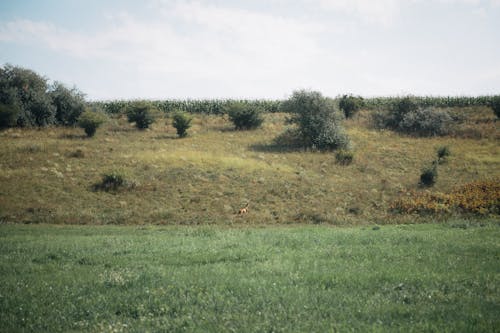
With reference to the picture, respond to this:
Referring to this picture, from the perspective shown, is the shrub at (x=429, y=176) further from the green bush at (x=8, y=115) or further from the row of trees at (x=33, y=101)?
the green bush at (x=8, y=115)

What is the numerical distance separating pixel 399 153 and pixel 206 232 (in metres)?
30.7

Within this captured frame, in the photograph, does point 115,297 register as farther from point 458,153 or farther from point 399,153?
point 458,153

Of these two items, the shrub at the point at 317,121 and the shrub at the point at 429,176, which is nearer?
the shrub at the point at 429,176

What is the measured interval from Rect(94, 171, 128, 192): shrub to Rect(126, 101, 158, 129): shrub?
19.3 metres

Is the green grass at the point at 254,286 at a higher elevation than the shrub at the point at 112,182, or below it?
higher

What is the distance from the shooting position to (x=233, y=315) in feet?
25.2

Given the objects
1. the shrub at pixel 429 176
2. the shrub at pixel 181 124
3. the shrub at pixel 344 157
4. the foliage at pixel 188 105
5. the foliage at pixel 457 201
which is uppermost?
the foliage at pixel 188 105

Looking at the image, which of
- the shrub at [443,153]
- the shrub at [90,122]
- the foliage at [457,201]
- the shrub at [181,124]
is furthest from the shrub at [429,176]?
the shrub at [90,122]

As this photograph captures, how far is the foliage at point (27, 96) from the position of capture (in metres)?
47.4

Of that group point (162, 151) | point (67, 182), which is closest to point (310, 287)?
point (67, 182)

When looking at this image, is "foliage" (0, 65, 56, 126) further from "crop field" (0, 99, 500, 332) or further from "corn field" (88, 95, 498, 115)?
"corn field" (88, 95, 498, 115)

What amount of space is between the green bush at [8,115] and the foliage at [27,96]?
117 centimetres

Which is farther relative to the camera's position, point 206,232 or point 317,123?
point 317,123

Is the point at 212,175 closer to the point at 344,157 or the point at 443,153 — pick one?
the point at 344,157
